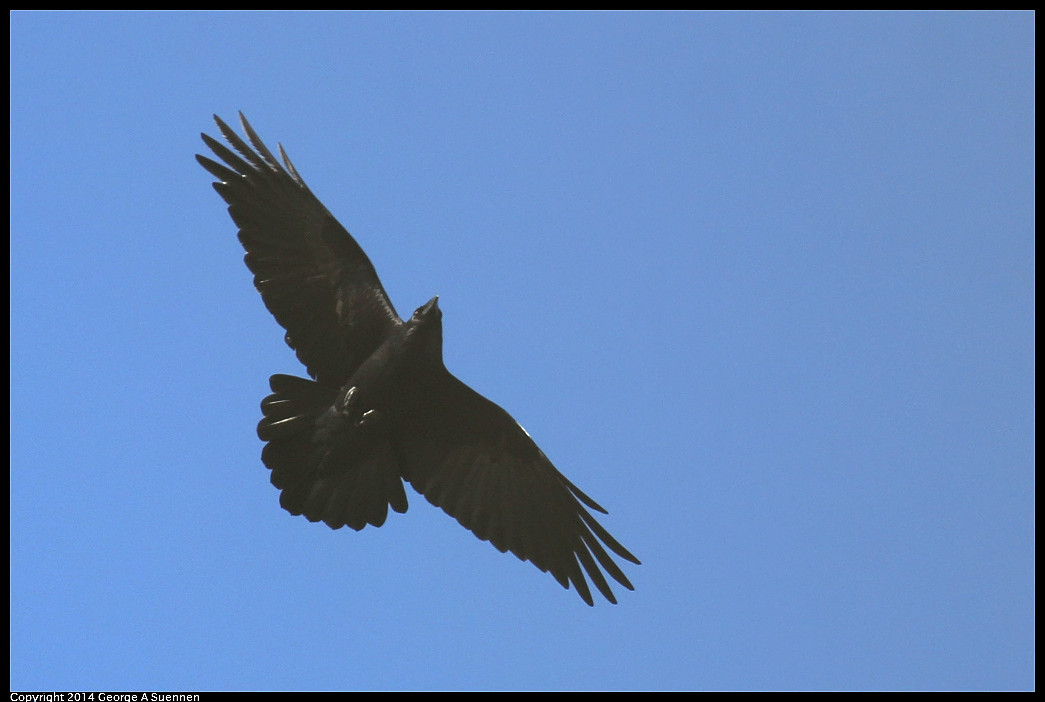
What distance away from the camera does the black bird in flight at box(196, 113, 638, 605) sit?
11.9 m

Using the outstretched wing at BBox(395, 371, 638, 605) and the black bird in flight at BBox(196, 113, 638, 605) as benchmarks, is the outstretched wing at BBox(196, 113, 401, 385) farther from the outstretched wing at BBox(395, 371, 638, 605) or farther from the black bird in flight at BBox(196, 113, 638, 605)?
the outstretched wing at BBox(395, 371, 638, 605)

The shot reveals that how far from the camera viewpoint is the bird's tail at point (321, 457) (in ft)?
39.1

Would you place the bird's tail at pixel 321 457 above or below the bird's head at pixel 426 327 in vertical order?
below

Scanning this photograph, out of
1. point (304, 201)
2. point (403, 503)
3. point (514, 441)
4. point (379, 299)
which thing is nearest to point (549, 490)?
point (514, 441)

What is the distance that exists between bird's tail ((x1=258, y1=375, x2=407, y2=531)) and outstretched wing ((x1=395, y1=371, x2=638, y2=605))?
1.34ft

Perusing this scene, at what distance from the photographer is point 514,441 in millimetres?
12820

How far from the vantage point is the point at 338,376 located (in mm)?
12102

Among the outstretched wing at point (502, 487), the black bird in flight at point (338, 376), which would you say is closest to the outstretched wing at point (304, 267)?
the black bird in flight at point (338, 376)

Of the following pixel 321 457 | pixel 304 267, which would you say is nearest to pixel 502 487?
pixel 321 457

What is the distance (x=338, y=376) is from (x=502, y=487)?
6.61 ft

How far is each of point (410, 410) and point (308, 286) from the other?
4.92 feet

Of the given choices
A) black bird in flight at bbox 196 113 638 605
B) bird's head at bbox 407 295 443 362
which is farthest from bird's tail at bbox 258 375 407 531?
bird's head at bbox 407 295 443 362

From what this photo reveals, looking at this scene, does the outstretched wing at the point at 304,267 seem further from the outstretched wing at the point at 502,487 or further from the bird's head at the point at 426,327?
the outstretched wing at the point at 502,487

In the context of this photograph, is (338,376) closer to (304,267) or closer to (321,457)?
(321,457)
